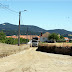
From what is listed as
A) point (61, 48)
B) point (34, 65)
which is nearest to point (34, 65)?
point (34, 65)

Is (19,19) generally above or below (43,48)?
above

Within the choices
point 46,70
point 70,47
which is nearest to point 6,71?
point 46,70

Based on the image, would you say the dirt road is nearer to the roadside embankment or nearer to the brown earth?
the brown earth

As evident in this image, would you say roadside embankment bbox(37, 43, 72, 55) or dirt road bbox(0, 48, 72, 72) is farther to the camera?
roadside embankment bbox(37, 43, 72, 55)

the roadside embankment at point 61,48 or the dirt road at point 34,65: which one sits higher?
the roadside embankment at point 61,48

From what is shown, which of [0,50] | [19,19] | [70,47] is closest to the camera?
[0,50]

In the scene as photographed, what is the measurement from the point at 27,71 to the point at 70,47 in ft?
61.3

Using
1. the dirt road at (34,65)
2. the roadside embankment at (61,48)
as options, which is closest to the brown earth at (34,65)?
the dirt road at (34,65)

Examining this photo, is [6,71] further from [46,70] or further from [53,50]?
[53,50]

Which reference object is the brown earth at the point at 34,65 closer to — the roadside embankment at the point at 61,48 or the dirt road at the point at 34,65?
the dirt road at the point at 34,65

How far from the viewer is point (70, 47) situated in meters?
29.7

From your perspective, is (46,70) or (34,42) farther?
(34,42)

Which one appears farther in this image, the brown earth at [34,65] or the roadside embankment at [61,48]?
the roadside embankment at [61,48]

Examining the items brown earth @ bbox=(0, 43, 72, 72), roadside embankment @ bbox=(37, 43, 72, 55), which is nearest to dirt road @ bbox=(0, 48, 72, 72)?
brown earth @ bbox=(0, 43, 72, 72)
